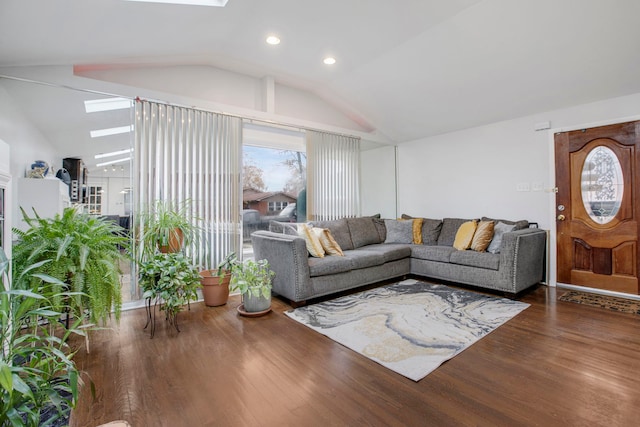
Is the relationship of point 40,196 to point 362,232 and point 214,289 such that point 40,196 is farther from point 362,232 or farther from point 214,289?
point 362,232

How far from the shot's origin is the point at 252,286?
3047mm

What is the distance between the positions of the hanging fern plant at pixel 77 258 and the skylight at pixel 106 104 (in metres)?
1.71

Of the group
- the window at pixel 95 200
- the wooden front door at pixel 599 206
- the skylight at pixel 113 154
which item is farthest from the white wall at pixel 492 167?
the window at pixel 95 200

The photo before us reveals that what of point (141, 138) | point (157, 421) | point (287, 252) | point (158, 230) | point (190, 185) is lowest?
point (157, 421)

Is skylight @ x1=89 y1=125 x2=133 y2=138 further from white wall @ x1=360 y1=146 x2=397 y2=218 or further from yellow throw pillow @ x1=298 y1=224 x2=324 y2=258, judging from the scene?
white wall @ x1=360 y1=146 x2=397 y2=218

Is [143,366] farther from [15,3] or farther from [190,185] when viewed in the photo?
[15,3]

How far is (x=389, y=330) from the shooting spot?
267cm

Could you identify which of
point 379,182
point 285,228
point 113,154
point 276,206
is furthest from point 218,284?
point 379,182

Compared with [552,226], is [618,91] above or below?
above

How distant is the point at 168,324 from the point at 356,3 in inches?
130

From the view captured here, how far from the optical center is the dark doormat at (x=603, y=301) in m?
3.20

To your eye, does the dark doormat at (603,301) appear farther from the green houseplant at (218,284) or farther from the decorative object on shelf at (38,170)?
the decorative object on shelf at (38,170)

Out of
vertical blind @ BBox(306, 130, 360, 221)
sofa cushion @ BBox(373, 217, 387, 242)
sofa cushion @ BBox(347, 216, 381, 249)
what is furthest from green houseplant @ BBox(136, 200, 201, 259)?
sofa cushion @ BBox(373, 217, 387, 242)

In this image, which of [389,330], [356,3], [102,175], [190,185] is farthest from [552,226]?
[102,175]
